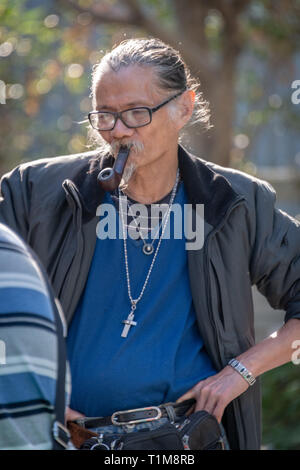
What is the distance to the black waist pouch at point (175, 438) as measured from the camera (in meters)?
2.14

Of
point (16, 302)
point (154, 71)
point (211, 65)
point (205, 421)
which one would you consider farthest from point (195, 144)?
point (16, 302)

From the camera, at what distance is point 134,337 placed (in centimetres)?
236

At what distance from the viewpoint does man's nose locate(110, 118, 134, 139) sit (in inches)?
96.4

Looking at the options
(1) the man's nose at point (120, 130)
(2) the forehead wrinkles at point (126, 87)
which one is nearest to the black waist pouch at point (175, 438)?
(1) the man's nose at point (120, 130)

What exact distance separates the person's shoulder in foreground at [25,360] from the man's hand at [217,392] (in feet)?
3.44

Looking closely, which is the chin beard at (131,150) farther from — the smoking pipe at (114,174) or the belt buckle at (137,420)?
the belt buckle at (137,420)

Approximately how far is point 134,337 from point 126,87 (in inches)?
29.7

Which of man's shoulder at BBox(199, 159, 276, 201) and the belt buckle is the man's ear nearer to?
man's shoulder at BBox(199, 159, 276, 201)

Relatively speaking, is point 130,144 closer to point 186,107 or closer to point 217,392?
point 186,107

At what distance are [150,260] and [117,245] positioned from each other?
11 centimetres

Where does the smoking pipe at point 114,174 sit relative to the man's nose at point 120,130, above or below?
below

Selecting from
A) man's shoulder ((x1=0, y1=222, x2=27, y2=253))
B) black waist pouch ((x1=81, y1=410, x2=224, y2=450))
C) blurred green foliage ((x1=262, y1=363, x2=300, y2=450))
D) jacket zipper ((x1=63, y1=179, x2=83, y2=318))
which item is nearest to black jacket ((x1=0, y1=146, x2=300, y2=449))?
jacket zipper ((x1=63, y1=179, x2=83, y2=318))

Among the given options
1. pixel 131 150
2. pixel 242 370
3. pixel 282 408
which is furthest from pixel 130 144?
pixel 282 408

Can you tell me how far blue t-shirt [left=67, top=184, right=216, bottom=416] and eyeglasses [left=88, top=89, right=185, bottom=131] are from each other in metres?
0.35
